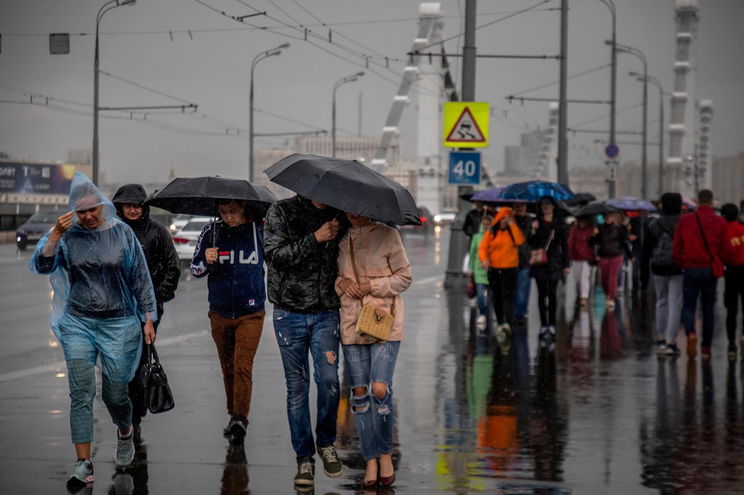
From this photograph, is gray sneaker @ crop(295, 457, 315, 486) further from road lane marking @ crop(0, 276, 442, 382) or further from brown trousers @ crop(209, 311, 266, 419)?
road lane marking @ crop(0, 276, 442, 382)

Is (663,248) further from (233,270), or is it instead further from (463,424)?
(233,270)

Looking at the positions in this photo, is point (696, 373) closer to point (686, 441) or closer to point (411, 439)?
point (686, 441)

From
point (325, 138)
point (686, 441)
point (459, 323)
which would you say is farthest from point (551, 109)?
point (686, 441)

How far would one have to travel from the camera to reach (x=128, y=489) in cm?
714

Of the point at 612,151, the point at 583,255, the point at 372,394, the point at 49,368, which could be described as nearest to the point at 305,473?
the point at 372,394

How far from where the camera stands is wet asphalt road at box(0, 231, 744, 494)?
7473mm

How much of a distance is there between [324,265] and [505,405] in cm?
339

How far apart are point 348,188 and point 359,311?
2.16 ft

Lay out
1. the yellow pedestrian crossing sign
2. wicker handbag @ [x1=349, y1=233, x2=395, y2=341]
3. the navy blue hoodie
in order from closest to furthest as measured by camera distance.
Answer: wicker handbag @ [x1=349, y1=233, x2=395, y2=341], the navy blue hoodie, the yellow pedestrian crossing sign

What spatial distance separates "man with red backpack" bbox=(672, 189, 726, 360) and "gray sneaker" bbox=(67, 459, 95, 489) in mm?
7694

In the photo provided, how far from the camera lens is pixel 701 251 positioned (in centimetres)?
1340

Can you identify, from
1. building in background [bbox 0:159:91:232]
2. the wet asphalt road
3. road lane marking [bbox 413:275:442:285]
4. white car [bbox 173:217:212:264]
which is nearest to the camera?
the wet asphalt road

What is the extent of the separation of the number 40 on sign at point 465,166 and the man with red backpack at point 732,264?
29.2 feet

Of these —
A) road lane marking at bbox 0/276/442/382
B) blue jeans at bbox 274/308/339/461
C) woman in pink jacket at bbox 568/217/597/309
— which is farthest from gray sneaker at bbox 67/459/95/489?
woman in pink jacket at bbox 568/217/597/309
